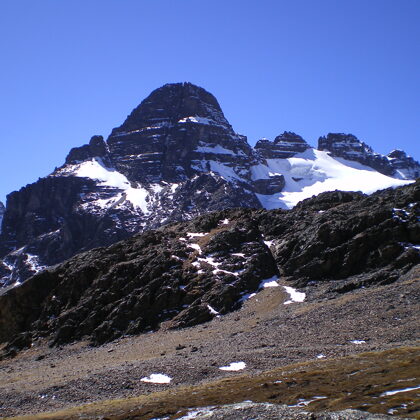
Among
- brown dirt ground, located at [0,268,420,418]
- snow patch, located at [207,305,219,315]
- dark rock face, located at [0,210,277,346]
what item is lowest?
brown dirt ground, located at [0,268,420,418]

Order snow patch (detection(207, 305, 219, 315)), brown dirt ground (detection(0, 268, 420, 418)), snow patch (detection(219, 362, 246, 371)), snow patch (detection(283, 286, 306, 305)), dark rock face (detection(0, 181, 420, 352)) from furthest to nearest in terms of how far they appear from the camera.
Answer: dark rock face (detection(0, 181, 420, 352)) → snow patch (detection(207, 305, 219, 315)) → snow patch (detection(283, 286, 306, 305)) → snow patch (detection(219, 362, 246, 371)) → brown dirt ground (detection(0, 268, 420, 418))

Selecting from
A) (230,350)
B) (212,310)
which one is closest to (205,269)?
(212,310)

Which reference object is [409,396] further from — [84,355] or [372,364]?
[84,355]

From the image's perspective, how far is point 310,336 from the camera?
49.8 meters

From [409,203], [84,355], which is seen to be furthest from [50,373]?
[409,203]

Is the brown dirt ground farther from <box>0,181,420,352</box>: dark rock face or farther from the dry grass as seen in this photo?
<box>0,181,420,352</box>: dark rock face

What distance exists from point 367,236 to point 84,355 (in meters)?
42.1

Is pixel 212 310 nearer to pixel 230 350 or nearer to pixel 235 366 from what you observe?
pixel 230 350

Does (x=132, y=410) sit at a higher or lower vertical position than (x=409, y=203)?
lower

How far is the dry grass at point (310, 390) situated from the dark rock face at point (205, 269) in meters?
29.8

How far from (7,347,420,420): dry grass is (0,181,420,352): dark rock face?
29808 mm

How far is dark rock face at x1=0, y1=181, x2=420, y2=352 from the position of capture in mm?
71562

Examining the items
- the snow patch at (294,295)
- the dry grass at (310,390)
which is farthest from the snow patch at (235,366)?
the snow patch at (294,295)

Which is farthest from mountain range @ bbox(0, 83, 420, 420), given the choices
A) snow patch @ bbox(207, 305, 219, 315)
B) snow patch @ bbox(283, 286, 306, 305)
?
snow patch @ bbox(283, 286, 306, 305)
